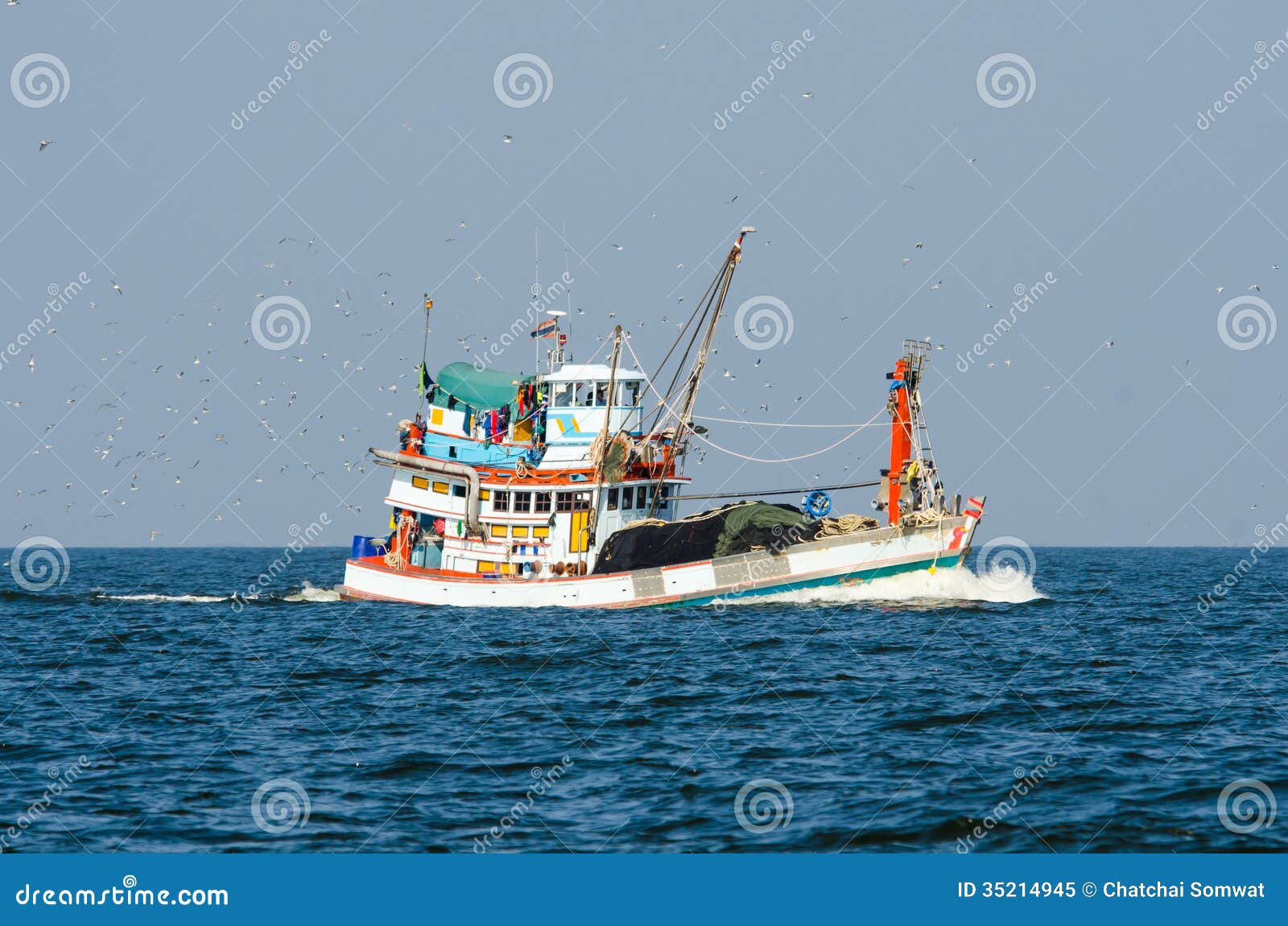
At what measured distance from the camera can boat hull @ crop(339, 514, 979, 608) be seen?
47.7 meters

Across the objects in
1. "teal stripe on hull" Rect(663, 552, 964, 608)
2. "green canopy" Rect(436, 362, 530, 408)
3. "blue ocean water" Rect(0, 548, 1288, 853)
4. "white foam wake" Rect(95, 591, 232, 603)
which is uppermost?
"green canopy" Rect(436, 362, 530, 408)

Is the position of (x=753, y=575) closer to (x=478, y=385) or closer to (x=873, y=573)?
(x=873, y=573)

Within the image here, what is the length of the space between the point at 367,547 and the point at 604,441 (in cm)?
1183

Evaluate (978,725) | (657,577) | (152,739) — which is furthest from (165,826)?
(657,577)

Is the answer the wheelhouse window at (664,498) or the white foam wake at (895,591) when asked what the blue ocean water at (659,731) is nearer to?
the white foam wake at (895,591)

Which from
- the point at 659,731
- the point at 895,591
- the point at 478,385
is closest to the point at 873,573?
the point at 895,591

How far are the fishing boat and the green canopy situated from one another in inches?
2.0

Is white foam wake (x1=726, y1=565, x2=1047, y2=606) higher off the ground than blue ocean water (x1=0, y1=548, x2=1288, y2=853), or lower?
higher

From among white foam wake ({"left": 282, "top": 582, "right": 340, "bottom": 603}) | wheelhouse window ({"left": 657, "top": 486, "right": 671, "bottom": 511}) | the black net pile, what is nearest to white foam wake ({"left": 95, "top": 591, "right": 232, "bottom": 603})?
white foam wake ({"left": 282, "top": 582, "right": 340, "bottom": 603})

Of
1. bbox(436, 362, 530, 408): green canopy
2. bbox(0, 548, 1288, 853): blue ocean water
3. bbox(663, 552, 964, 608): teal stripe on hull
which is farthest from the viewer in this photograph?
bbox(436, 362, 530, 408): green canopy

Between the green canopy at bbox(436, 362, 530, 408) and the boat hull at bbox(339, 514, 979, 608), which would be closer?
the boat hull at bbox(339, 514, 979, 608)

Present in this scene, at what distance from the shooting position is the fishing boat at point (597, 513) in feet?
157

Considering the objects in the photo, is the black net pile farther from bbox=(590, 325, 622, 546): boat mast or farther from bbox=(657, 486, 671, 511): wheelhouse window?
bbox=(657, 486, 671, 511): wheelhouse window

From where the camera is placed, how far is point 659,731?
28.5 meters
